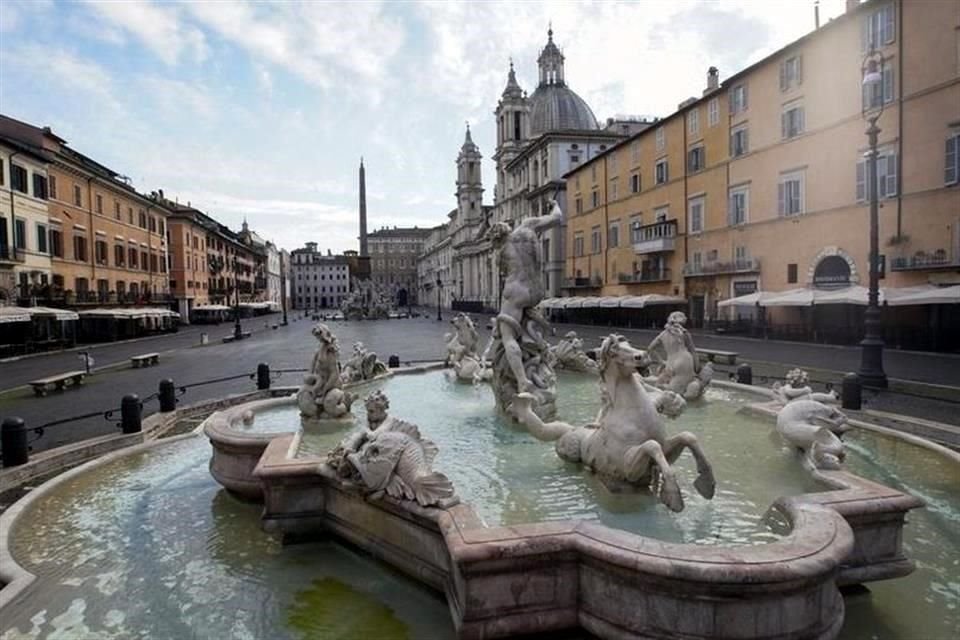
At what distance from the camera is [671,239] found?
40531 mm

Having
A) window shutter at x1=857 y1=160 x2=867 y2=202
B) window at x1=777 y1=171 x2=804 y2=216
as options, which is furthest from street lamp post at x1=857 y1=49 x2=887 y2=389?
window at x1=777 y1=171 x2=804 y2=216

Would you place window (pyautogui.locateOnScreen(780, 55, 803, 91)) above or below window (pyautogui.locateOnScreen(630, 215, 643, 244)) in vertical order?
above

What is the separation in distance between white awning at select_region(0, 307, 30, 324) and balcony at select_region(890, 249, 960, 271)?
37.1 m

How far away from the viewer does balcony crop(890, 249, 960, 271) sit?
22547 millimetres

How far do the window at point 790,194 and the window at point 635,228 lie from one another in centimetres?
1285

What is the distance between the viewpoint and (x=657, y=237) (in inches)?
1619

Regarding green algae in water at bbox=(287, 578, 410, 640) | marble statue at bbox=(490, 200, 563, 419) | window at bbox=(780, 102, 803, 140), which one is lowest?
green algae in water at bbox=(287, 578, 410, 640)

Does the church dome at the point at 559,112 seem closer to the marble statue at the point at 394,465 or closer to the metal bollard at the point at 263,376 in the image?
the metal bollard at the point at 263,376

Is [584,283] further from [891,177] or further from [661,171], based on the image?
[891,177]

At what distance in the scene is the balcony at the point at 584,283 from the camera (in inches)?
2050

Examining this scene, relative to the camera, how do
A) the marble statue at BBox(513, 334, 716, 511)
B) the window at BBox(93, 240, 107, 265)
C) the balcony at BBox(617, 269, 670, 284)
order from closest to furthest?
the marble statue at BBox(513, 334, 716, 511) → the window at BBox(93, 240, 107, 265) → the balcony at BBox(617, 269, 670, 284)

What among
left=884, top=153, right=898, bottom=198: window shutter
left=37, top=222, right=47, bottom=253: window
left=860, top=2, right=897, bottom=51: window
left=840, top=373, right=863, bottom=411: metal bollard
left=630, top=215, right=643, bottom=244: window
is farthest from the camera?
left=630, top=215, right=643, bottom=244: window

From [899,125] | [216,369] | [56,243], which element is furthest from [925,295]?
[56,243]

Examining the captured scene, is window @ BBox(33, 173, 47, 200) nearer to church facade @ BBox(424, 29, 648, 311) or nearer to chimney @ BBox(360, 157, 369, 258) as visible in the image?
church facade @ BBox(424, 29, 648, 311)
